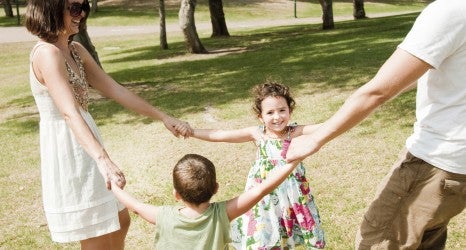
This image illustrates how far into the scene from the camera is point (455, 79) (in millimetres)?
2701

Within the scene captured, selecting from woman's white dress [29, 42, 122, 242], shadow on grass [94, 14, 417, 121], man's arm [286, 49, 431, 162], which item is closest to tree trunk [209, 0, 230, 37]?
shadow on grass [94, 14, 417, 121]

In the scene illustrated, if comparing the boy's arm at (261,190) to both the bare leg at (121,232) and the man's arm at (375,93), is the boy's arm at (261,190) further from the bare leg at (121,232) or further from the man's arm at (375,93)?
the bare leg at (121,232)

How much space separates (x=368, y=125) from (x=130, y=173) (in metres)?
3.84

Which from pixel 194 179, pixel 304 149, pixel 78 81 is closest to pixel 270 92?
pixel 304 149

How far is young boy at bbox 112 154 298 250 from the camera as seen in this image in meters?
3.10

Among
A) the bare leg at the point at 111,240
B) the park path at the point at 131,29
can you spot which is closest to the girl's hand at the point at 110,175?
the bare leg at the point at 111,240

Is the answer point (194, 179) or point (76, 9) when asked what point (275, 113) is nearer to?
point (194, 179)

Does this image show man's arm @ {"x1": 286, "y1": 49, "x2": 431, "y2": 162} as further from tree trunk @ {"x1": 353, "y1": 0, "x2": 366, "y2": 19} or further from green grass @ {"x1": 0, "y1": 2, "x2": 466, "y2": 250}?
tree trunk @ {"x1": 353, "y1": 0, "x2": 366, "y2": 19}

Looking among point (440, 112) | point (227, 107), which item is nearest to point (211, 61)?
point (227, 107)

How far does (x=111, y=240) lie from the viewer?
386cm

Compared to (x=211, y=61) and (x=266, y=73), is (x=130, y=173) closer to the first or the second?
(x=266, y=73)

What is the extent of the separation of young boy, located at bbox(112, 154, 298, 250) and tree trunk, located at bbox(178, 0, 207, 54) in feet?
52.2

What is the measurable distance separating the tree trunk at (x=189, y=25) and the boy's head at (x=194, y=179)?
52.3ft

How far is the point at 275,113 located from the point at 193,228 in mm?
1264
